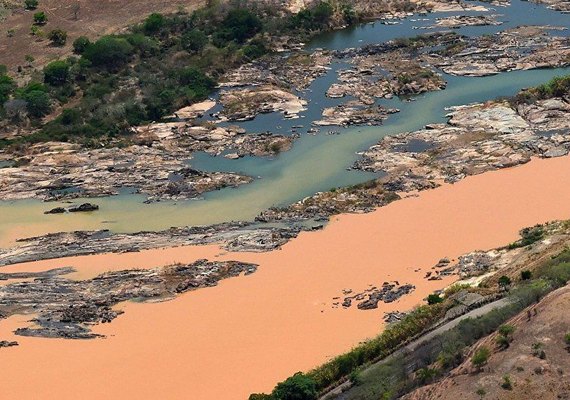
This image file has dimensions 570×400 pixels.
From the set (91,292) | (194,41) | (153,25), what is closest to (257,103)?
(194,41)

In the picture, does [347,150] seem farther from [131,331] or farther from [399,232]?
[131,331]

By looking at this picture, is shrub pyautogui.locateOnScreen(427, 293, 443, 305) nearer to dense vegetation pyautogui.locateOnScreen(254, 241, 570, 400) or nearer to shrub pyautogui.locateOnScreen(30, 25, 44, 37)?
dense vegetation pyautogui.locateOnScreen(254, 241, 570, 400)

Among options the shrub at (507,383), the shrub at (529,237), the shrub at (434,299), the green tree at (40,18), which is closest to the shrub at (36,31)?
the green tree at (40,18)

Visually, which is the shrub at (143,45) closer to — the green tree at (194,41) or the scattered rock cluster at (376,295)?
the green tree at (194,41)

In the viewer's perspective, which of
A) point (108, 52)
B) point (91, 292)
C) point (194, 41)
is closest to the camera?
point (91, 292)

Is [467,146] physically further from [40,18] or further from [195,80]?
[40,18]

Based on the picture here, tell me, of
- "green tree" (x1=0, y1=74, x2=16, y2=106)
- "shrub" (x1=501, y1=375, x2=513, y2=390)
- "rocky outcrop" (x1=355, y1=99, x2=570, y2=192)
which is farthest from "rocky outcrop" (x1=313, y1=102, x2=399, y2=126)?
"shrub" (x1=501, y1=375, x2=513, y2=390)
